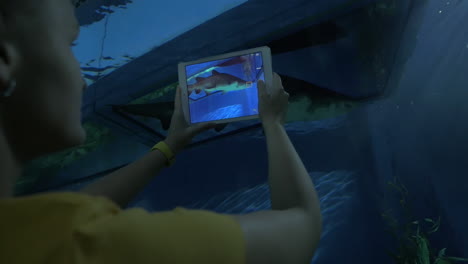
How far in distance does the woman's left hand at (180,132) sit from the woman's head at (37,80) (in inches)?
33.1

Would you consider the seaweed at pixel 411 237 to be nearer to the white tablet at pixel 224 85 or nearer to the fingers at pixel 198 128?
the white tablet at pixel 224 85

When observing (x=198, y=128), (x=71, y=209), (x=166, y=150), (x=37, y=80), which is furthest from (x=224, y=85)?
(x=71, y=209)

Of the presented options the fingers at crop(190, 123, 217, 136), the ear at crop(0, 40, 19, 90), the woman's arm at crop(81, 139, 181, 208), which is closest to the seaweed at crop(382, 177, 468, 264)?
the fingers at crop(190, 123, 217, 136)

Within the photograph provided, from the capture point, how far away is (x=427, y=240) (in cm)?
263

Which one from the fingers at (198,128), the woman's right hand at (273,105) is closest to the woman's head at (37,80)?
the woman's right hand at (273,105)

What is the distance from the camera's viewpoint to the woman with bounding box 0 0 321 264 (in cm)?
46

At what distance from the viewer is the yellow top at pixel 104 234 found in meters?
0.45

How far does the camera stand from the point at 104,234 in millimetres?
456

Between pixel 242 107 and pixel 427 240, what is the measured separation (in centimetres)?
187

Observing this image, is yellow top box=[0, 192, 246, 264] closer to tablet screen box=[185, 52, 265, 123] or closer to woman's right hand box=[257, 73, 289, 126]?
woman's right hand box=[257, 73, 289, 126]

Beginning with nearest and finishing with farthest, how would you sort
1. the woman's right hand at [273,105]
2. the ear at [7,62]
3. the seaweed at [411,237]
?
the ear at [7,62], the woman's right hand at [273,105], the seaweed at [411,237]

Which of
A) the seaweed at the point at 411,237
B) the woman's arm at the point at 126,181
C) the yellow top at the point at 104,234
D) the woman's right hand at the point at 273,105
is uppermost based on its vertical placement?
the woman's right hand at the point at 273,105

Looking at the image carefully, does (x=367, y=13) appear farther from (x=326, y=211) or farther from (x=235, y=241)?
(x=235, y=241)

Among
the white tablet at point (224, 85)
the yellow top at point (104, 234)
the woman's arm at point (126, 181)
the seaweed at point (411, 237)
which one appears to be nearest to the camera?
the yellow top at point (104, 234)
